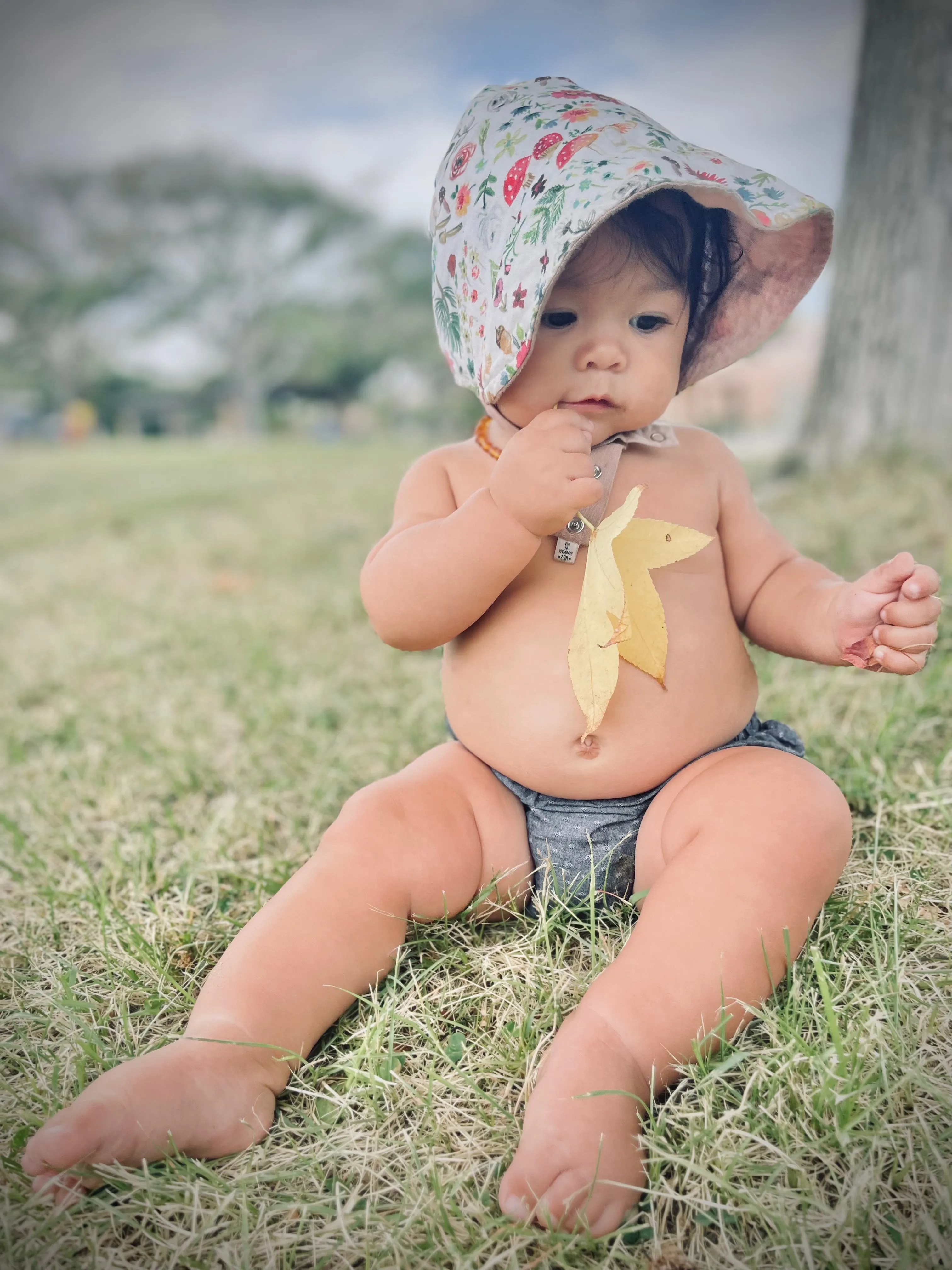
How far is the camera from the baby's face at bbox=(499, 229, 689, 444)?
1137 mm

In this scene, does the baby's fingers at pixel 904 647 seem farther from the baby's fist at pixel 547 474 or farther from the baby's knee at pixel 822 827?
the baby's fist at pixel 547 474

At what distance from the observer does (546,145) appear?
45.3 inches

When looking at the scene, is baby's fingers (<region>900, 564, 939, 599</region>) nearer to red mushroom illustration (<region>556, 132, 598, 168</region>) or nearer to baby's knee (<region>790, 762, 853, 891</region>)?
baby's knee (<region>790, 762, 853, 891</region>)

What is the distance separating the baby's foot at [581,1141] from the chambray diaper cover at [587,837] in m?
0.31

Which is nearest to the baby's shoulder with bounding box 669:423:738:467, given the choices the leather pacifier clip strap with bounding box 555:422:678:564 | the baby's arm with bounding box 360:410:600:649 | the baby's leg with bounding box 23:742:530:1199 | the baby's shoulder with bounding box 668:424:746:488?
the baby's shoulder with bounding box 668:424:746:488

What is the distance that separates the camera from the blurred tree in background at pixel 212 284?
19656 millimetres

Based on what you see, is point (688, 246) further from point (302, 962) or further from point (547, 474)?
point (302, 962)

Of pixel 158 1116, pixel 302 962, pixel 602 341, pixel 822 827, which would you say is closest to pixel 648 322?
pixel 602 341

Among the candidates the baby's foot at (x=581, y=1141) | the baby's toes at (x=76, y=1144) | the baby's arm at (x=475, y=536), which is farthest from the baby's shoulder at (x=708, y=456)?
the baby's toes at (x=76, y=1144)

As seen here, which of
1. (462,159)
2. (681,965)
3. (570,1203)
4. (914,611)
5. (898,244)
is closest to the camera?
(570,1203)

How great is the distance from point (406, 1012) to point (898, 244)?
3525mm

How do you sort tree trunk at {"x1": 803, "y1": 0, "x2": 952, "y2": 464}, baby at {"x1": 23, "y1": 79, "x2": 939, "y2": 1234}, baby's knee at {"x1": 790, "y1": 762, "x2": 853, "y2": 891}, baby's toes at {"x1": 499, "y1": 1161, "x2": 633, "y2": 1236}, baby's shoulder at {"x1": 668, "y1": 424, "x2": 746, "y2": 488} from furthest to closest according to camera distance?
1. tree trunk at {"x1": 803, "y1": 0, "x2": 952, "y2": 464}
2. baby's shoulder at {"x1": 668, "y1": 424, "x2": 746, "y2": 488}
3. baby's knee at {"x1": 790, "y1": 762, "x2": 853, "y2": 891}
4. baby at {"x1": 23, "y1": 79, "x2": 939, "y2": 1234}
5. baby's toes at {"x1": 499, "y1": 1161, "x2": 633, "y2": 1236}

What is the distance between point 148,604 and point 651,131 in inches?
108

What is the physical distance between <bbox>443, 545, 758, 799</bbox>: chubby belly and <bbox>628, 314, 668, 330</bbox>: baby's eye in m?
0.30
